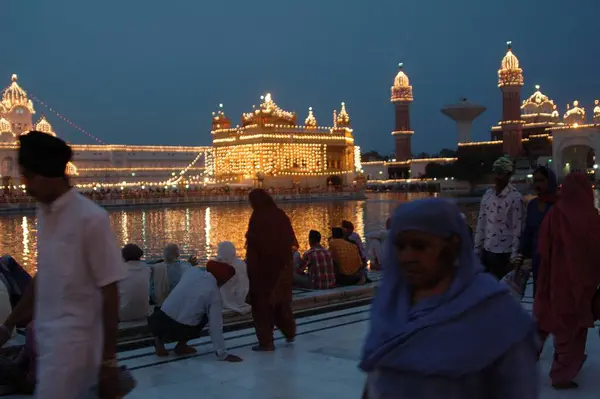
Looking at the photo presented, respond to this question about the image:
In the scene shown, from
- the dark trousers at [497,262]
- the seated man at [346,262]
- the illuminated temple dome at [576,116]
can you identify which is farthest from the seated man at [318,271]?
the illuminated temple dome at [576,116]

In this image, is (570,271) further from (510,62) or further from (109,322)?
(510,62)

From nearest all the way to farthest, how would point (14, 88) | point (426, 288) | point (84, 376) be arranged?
point (426, 288), point (84, 376), point (14, 88)

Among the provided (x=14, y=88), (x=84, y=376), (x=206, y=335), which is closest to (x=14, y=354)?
(x=206, y=335)

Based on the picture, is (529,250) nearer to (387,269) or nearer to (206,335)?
(206,335)

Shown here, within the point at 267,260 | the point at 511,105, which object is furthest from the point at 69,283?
the point at 511,105

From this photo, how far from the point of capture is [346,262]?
24.3ft

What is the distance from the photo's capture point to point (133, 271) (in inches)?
216

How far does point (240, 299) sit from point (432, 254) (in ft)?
15.0

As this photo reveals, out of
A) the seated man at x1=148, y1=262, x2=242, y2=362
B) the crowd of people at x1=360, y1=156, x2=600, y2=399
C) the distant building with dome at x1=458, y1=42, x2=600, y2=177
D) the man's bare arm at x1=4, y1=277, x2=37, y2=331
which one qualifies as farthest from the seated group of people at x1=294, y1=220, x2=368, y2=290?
the distant building with dome at x1=458, y1=42, x2=600, y2=177

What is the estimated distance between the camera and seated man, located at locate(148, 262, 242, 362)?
4750 mm

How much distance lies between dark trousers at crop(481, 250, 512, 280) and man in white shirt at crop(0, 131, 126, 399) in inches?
137

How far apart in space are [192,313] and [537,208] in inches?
93.1

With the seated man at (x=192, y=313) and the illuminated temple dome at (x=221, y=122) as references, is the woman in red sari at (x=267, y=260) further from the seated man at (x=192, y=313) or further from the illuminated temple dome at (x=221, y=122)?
the illuminated temple dome at (x=221, y=122)

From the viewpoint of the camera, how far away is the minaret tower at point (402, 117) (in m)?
75.1
